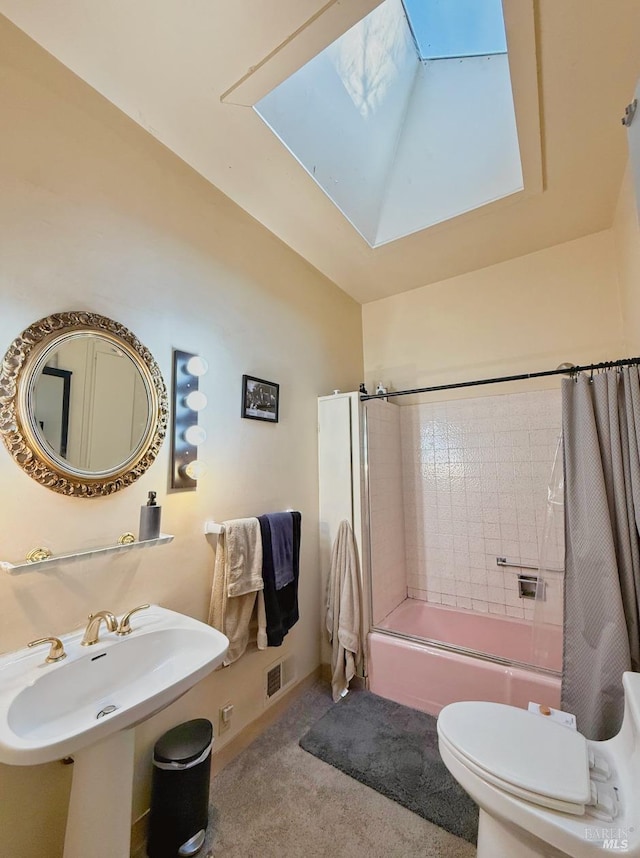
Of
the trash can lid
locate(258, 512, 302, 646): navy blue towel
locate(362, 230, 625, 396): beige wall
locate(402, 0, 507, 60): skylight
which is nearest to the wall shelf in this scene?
locate(258, 512, 302, 646): navy blue towel

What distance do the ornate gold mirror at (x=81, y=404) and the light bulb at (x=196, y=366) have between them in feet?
0.50

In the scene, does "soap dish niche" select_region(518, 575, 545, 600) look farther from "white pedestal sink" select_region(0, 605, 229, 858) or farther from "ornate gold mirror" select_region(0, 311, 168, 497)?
"ornate gold mirror" select_region(0, 311, 168, 497)

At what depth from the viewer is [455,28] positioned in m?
1.65

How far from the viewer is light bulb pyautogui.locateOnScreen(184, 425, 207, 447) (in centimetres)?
161

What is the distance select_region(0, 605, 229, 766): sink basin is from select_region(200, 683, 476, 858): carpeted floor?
731mm

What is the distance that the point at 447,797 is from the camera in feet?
4.82

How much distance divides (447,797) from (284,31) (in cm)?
298

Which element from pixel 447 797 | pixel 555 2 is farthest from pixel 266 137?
pixel 447 797

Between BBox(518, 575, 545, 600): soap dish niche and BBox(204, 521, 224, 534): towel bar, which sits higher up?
BBox(204, 521, 224, 534): towel bar

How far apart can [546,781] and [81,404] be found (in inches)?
73.9

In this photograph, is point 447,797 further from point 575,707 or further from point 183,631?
point 183,631

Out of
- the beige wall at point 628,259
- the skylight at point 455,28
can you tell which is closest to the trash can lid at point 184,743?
the beige wall at point 628,259

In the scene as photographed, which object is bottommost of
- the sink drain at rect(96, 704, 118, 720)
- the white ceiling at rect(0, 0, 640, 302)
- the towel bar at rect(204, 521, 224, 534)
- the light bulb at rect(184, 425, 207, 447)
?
the sink drain at rect(96, 704, 118, 720)

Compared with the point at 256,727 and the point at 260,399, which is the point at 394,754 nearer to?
the point at 256,727
